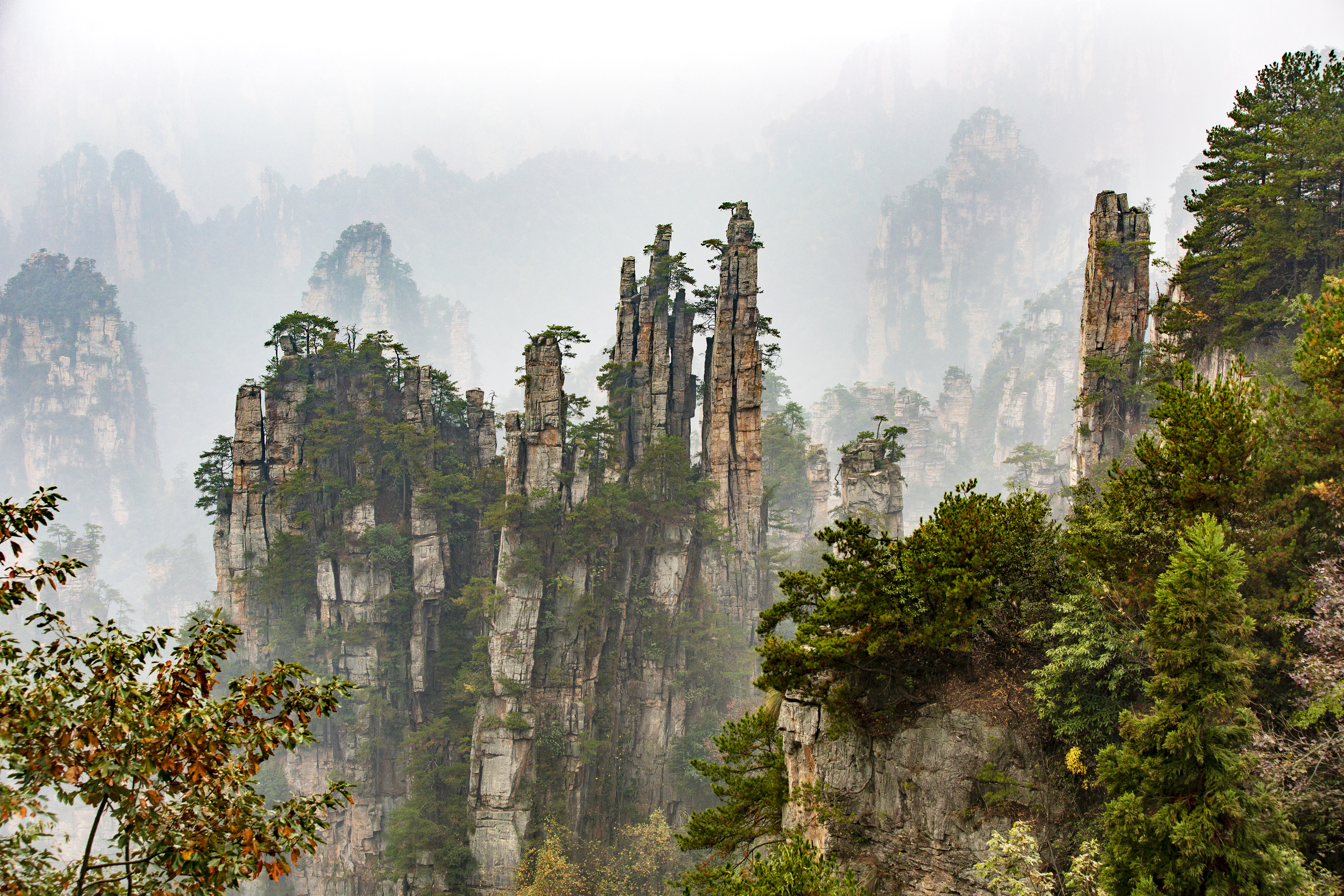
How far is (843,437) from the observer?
81938 mm

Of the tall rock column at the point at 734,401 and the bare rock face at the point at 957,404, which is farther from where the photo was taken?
the bare rock face at the point at 957,404

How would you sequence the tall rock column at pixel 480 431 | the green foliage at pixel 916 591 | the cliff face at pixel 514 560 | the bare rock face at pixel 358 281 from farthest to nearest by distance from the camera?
the bare rock face at pixel 358 281
the tall rock column at pixel 480 431
the cliff face at pixel 514 560
the green foliage at pixel 916 591

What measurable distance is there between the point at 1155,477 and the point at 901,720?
6.07 m

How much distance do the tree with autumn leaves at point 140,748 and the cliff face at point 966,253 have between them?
117 meters

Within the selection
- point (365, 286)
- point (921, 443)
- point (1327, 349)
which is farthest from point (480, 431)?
point (365, 286)

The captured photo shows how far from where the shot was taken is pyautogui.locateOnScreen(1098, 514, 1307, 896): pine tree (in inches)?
314

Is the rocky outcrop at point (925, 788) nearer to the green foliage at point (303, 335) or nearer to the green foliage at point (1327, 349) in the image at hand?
the green foliage at point (1327, 349)

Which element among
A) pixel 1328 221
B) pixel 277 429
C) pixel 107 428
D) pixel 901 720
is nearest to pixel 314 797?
pixel 901 720

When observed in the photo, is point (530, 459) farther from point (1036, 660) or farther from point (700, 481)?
point (1036, 660)

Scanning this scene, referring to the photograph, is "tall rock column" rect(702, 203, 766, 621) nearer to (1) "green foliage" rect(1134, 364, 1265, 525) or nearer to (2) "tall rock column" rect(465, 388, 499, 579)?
(2) "tall rock column" rect(465, 388, 499, 579)

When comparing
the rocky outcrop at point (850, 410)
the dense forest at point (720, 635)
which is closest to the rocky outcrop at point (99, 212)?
the dense forest at point (720, 635)

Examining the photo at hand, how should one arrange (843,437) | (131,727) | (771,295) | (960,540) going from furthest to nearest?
1. (771,295)
2. (843,437)
3. (960,540)
4. (131,727)

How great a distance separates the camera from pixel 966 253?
11312 centimetres

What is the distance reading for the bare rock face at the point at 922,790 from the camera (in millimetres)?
12031
